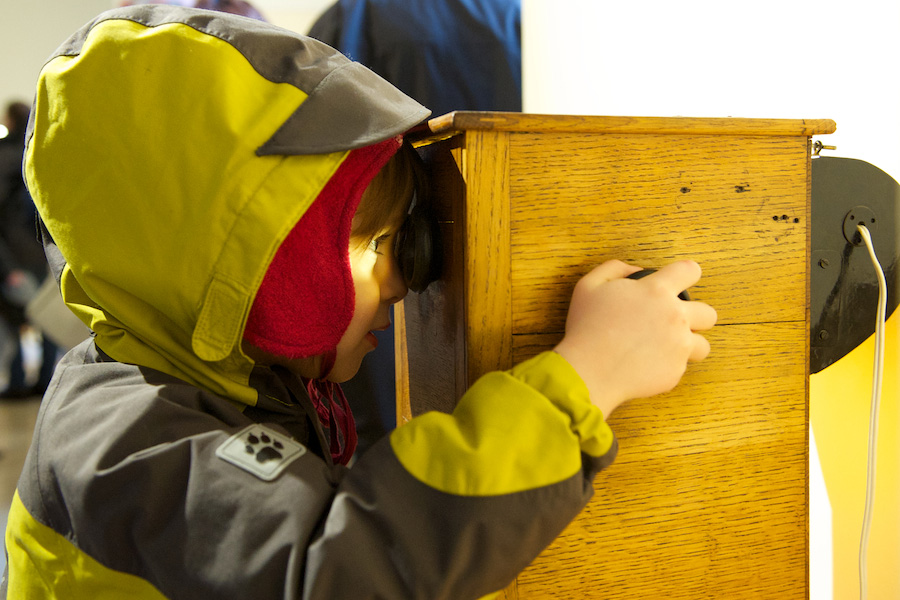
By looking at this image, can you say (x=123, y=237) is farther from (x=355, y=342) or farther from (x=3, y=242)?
(x=3, y=242)

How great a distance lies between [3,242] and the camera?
131 centimetres

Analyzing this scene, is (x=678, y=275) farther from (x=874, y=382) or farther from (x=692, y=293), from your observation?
(x=874, y=382)

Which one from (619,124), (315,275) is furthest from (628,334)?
(315,275)

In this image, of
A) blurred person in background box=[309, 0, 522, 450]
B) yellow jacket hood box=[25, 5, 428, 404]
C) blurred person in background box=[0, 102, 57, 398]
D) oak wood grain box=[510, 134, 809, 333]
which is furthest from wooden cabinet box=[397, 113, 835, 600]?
blurred person in background box=[0, 102, 57, 398]

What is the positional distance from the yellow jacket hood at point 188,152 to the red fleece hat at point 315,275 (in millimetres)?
16

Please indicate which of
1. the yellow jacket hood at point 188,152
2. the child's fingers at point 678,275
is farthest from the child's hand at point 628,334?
the yellow jacket hood at point 188,152

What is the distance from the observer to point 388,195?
2.30ft

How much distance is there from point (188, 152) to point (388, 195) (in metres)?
0.20

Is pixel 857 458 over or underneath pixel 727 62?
underneath

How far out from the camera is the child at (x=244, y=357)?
1.59 feet

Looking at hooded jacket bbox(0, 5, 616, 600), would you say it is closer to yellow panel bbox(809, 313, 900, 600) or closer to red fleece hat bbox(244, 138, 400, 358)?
red fleece hat bbox(244, 138, 400, 358)

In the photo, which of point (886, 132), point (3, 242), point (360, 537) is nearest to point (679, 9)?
point (886, 132)

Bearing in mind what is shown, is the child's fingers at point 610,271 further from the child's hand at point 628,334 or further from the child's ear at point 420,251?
the child's ear at point 420,251

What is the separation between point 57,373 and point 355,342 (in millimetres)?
295
